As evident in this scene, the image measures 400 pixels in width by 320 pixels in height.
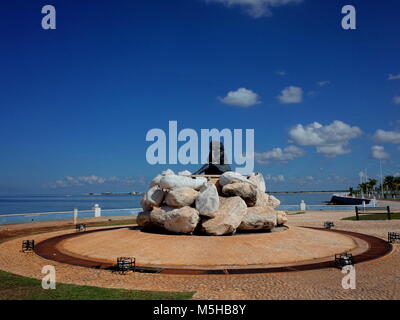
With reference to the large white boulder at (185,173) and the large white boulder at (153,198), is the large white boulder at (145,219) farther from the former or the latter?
the large white boulder at (185,173)

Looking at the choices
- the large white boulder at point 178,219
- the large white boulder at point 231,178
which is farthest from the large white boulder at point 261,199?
the large white boulder at point 178,219

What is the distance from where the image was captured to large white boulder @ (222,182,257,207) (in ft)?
60.5

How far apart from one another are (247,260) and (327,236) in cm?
810

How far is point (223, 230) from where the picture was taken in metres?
17.0

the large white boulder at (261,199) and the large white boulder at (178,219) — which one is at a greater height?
the large white boulder at (261,199)

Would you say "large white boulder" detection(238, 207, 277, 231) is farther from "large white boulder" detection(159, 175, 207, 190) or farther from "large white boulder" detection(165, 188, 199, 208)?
"large white boulder" detection(159, 175, 207, 190)

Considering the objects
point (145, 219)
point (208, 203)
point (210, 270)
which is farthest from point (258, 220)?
point (145, 219)

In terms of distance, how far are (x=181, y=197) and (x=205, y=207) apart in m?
1.54

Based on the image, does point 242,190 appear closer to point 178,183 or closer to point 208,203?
point 208,203

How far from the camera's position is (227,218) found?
17.1 m

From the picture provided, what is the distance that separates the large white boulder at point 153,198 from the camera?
Answer: 19.1 m
